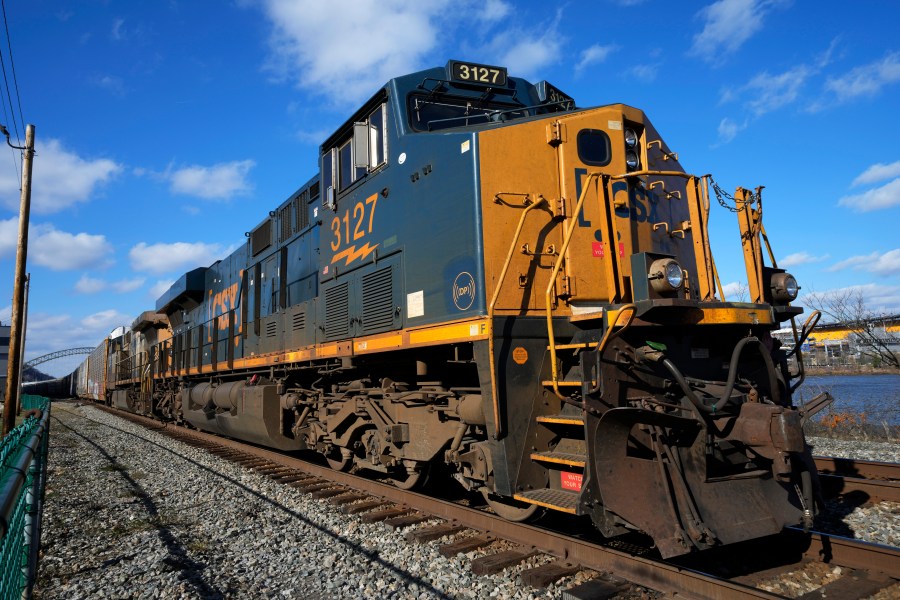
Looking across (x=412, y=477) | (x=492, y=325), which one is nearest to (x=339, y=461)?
(x=412, y=477)

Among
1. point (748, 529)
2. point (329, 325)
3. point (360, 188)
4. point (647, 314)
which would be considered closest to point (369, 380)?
point (329, 325)

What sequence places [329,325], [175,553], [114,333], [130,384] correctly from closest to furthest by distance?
[175,553], [329,325], [130,384], [114,333]

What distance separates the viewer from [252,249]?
11.0m

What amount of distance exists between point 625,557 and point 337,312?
421cm

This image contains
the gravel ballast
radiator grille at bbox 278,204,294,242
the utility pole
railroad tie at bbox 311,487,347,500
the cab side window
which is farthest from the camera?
the utility pole

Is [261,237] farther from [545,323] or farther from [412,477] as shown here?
[545,323]

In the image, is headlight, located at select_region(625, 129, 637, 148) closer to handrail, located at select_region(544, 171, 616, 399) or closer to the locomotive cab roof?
handrail, located at select_region(544, 171, 616, 399)

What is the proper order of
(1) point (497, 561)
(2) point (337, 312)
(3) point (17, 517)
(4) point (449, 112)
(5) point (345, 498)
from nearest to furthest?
1. (3) point (17, 517)
2. (1) point (497, 561)
3. (4) point (449, 112)
4. (5) point (345, 498)
5. (2) point (337, 312)

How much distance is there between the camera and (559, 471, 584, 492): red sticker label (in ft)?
12.8

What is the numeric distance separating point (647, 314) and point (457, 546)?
2.18m

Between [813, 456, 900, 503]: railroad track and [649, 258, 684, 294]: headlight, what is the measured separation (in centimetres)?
354

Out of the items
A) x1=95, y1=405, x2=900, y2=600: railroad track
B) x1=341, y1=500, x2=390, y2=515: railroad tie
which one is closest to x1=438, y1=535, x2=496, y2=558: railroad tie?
x1=95, y1=405, x2=900, y2=600: railroad track

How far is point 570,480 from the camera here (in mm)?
3986

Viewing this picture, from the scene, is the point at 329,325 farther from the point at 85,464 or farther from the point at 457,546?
the point at 85,464
